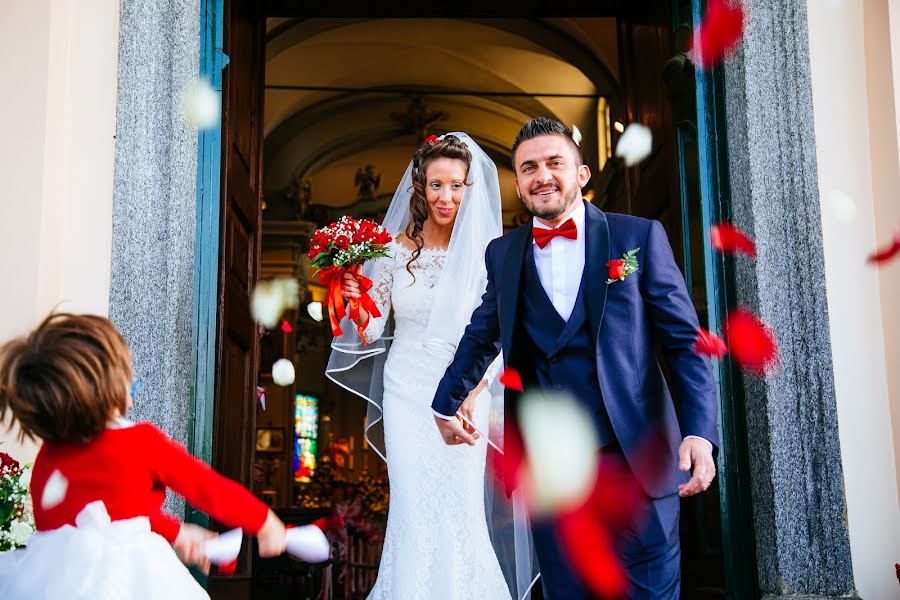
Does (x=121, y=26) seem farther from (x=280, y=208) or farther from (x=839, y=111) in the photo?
(x=280, y=208)

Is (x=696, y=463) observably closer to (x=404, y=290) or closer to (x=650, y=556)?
(x=650, y=556)

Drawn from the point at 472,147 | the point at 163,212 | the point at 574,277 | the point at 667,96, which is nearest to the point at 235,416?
the point at 163,212

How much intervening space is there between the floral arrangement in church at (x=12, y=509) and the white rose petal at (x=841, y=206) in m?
3.85

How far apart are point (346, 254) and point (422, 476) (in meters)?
1.15

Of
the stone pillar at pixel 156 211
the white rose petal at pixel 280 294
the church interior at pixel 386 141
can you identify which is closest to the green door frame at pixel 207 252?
the stone pillar at pixel 156 211

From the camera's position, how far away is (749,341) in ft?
17.7

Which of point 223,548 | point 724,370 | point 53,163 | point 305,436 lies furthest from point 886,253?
point 305,436

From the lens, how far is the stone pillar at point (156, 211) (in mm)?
5133

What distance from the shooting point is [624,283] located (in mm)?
3771

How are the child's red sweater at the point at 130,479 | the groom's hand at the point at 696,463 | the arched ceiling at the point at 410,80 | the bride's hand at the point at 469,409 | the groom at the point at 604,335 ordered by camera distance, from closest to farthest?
the child's red sweater at the point at 130,479 < the groom's hand at the point at 696,463 < the groom at the point at 604,335 < the bride's hand at the point at 469,409 < the arched ceiling at the point at 410,80

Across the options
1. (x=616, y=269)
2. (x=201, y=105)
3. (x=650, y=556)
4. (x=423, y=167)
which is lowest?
(x=650, y=556)

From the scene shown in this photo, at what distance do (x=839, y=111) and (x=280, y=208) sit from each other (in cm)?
1390

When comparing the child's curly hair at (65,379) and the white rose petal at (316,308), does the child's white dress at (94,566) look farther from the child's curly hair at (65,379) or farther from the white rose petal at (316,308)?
the white rose petal at (316,308)

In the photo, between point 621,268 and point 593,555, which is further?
point 621,268
